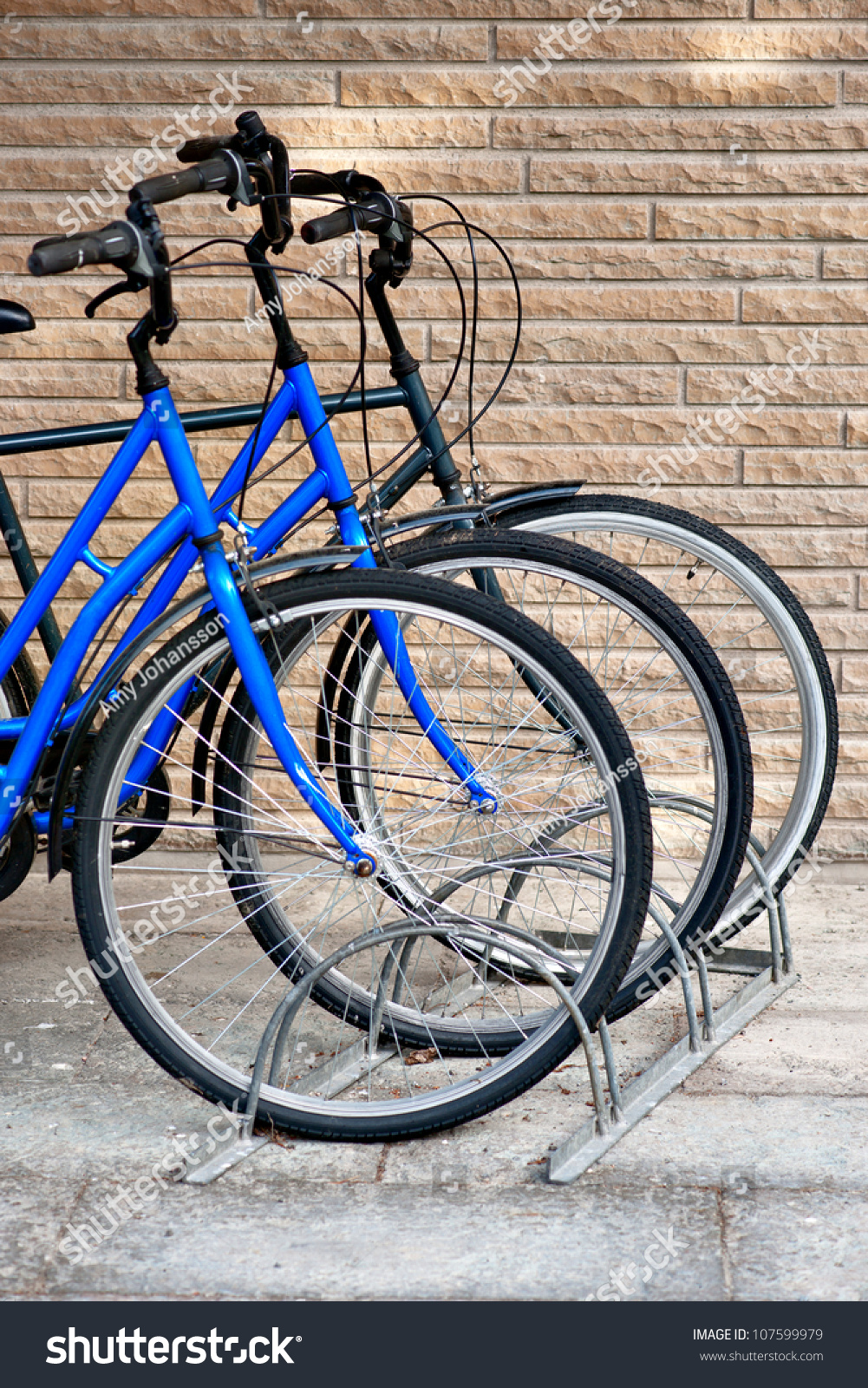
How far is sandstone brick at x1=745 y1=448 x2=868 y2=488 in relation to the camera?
3736mm

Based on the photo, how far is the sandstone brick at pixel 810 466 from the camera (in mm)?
3736

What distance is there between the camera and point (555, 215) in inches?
143

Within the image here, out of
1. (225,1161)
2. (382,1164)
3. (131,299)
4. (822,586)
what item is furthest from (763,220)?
(225,1161)

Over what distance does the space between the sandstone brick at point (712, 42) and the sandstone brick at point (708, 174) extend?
25 centimetres

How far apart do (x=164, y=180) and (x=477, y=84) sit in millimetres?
1679

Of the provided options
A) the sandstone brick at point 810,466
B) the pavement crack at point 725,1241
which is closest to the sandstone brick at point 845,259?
the sandstone brick at point 810,466

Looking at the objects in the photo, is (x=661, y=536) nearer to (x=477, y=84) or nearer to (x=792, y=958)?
(x=792, y=958)

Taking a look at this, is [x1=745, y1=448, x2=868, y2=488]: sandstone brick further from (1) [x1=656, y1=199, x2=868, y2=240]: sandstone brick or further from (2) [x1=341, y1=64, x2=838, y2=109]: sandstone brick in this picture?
(2) [x1=341, y1=64, x2=838, y2=109]: sandstone brick

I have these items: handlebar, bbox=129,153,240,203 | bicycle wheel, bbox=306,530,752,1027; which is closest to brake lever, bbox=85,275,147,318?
handlebar, bbox=129,153,240,203

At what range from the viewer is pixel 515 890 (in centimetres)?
Result: 305

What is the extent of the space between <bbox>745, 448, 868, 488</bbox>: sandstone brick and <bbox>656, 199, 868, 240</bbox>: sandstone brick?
56cm

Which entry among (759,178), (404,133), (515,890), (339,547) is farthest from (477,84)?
(515,890)

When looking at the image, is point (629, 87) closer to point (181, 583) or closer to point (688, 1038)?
point (181, 583)

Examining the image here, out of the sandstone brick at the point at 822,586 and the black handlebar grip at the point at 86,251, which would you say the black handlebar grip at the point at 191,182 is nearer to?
the black handlebar grip at the point at 86,251
